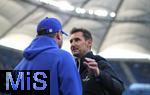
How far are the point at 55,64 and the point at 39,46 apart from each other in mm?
220

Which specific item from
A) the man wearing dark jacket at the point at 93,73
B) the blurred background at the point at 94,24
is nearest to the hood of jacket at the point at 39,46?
the man wearing dark jacket at the point at 93,73

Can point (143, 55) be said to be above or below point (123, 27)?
below

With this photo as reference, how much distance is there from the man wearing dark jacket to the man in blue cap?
0.34 metres

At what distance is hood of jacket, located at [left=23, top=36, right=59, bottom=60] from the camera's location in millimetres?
2756

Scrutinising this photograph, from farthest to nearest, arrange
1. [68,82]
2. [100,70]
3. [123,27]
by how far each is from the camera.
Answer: [123,27] < [100,70] < [68,82]

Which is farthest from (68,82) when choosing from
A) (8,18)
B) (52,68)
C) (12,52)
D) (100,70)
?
(8,18)

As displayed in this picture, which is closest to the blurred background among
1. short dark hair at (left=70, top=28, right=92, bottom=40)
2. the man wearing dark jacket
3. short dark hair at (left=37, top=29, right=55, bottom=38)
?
short dark hair at (left=70, top=28, right=92, bottom=40)

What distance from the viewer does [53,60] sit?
2678mm

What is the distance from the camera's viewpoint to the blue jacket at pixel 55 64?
261 centimetres

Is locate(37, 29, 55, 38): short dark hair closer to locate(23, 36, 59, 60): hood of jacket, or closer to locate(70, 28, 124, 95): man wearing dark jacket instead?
locate(23, 36, 59, 60): hood of jacket

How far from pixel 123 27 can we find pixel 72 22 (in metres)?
1.81

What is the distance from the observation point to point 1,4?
1436cm

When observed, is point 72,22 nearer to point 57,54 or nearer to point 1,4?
point 1,4

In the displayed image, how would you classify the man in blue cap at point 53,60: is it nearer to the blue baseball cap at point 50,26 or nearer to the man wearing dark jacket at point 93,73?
the blue baseball cap at point 50,26
